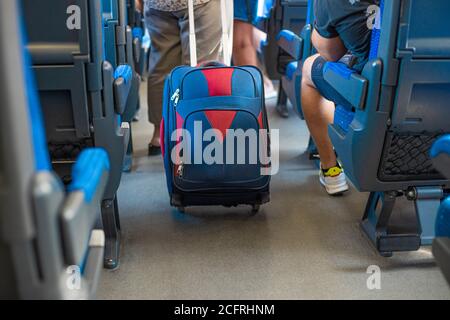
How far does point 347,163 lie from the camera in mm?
1800

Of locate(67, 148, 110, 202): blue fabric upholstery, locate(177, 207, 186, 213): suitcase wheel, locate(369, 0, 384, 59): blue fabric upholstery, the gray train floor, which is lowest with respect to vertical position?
the gray train floor

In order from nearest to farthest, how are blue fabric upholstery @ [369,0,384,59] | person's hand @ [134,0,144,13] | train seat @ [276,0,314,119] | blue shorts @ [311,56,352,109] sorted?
1. blue fabric upholstery @ [369,0,384,59]
2. blue shorts @ [311,56,352,109]
3. train seat @ [276,0,314,119]
4. person's hand @ [134,0,144,13]

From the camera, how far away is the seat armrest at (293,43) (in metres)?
2.57

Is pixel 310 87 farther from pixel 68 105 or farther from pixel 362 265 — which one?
pixel 68 105

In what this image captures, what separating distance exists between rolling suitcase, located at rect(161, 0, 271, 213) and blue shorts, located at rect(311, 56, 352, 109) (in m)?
0.31

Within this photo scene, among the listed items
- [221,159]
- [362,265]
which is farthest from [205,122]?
[362,265]

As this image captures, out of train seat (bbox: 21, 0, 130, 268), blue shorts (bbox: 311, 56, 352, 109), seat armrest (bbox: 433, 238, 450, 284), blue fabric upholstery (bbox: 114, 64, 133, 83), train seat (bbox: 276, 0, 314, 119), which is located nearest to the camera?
seat armrest (bbox: 433, 238, 450, 284)

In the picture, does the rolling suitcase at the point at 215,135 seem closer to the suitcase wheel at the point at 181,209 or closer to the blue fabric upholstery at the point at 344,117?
the suitcase wheel at the point at 181,209

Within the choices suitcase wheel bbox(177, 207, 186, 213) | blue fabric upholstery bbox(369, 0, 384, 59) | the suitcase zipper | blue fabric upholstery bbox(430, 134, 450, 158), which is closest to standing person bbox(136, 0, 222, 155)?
the suitcase zipper

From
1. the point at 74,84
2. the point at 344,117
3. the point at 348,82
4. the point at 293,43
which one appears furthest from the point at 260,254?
the point at 293,43

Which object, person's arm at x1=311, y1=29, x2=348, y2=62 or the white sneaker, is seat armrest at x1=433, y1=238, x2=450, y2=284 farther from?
the white sneaker

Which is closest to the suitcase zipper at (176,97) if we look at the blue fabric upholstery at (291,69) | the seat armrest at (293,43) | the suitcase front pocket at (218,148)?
the suitcase front pocket at (218,148)

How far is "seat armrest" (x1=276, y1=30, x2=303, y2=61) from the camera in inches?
101
